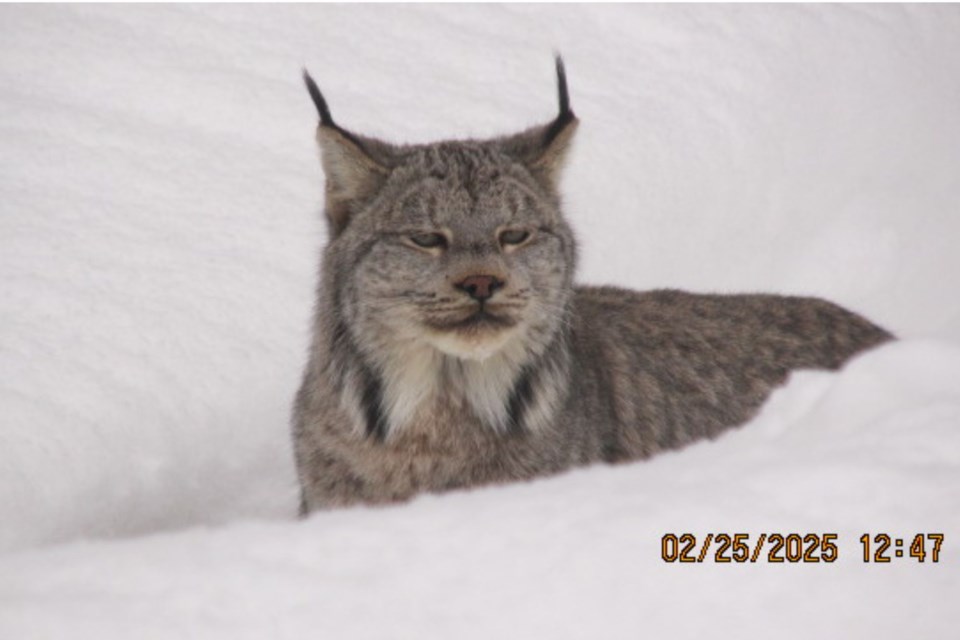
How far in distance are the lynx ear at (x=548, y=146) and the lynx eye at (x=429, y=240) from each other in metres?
0.48

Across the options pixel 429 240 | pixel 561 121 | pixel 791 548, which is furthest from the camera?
pixel 561 121

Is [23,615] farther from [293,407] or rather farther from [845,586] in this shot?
[293,407]

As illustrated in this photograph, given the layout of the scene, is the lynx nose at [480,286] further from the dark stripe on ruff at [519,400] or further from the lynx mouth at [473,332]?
the dark stripe on ruff at [519,400]

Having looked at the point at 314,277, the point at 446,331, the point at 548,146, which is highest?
the point at 548,146

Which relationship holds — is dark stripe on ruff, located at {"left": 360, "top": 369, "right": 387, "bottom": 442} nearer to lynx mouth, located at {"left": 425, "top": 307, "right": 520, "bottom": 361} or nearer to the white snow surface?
lynx mouth, located at {"left": 425, "top": 307, "right": 520, "bottom": 361}

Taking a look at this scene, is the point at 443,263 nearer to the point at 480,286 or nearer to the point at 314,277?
the point at 480,286

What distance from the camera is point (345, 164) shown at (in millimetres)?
4168

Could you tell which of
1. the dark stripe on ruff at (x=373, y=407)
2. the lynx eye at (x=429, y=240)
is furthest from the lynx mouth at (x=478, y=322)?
the dark stripe on ruff at (x=373, y=407)

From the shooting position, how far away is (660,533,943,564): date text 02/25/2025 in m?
2.11

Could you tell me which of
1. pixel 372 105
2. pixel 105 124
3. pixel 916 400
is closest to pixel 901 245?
pixel 372 105

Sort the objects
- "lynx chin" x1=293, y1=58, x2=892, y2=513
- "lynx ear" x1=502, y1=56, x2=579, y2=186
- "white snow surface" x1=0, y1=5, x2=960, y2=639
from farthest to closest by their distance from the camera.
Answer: "lynx ear" x1=502, y1=56, x2=579, y2=186
"lynx chin" x1=293, y1=58, x2=892, y2=513
"white snow surface" x1=0, y1=5, x2=960, y2=639

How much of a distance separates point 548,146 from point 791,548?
7.75 feet

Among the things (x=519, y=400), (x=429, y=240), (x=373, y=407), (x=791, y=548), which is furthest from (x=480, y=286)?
(x=791, y=548)

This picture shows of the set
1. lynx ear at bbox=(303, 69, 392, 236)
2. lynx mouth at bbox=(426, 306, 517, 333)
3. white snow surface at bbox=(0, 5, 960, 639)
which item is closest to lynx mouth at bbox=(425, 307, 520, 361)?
lynx mouth at bbox=(426, 306, 517, 333)
